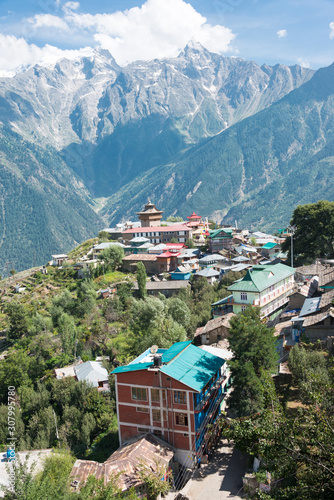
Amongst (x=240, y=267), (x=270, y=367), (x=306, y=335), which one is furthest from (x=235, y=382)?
(x=240, y=267)

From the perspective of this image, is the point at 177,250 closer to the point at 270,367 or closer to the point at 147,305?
the point at 147,305

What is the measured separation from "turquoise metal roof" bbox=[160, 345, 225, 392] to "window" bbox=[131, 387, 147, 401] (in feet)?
8.73

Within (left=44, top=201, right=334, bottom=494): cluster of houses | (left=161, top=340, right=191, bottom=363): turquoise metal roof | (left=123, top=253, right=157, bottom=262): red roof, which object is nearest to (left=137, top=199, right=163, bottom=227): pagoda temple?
(left=123, top=253, right=157, bottom=262): red roof

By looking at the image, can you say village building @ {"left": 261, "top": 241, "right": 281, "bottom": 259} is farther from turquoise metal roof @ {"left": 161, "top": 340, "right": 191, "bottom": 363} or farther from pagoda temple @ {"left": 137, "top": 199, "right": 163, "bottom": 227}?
turquoise metal roof @ {"left": 161, "top": 340, "right": 191, "bottom": 363}

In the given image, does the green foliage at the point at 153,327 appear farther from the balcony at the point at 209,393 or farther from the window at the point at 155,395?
the window at the point at 155,395

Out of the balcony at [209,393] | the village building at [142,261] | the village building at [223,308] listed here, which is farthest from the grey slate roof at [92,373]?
the village building at [142,261]

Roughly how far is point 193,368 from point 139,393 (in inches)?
170

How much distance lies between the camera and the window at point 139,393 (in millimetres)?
29609

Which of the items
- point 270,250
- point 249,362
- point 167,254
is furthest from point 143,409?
point 270,250

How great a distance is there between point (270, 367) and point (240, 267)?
3733 centimetres

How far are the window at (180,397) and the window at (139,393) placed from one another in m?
2.58

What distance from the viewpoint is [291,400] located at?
28.2 metres

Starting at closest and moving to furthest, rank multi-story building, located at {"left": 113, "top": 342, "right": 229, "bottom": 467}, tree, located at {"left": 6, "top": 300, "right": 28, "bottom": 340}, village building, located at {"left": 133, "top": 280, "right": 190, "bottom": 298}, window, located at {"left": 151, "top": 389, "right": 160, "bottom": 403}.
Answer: multi-story building, located at {"left": 113, "top": 342, "right": 229, "bottom": 467} < window, located at {"left": 151, "top": 389, "right": 160, "bottom": 403} < tree, located at {"left": 6, "top": 300, "right": 28, "bottom": 340} < village building, located at {"left": 133, "top": 280, "right": 190, "bottom": 298}

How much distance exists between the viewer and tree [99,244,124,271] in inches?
3155
